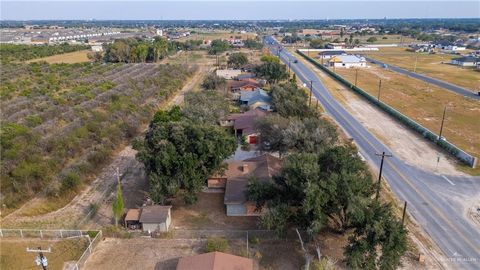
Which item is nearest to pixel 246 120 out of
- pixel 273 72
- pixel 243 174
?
pixel 243 174

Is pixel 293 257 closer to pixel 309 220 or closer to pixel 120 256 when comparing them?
pixel 309 220

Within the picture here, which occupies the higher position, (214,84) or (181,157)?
(181,157)

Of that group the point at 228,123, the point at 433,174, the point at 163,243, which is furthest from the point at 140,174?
the point at 433,174

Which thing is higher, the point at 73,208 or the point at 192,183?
the point at 192,183

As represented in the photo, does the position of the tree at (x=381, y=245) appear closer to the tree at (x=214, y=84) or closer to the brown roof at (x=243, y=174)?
the brown roof at (x=243, y=174)

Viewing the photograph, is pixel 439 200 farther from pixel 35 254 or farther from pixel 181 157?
pixel 35 254

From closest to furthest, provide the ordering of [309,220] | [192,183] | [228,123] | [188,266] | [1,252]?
[188,266]
[309,220]
[1,252]
[192,183]
[228,123]

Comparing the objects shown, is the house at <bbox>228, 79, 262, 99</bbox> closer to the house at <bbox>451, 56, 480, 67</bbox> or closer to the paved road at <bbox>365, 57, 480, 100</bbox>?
the paved road at <bbox>365, 57, 480, 100</bbox>
